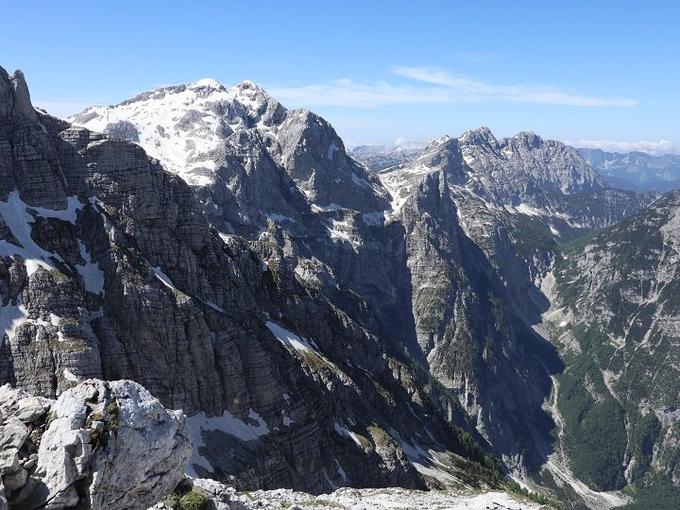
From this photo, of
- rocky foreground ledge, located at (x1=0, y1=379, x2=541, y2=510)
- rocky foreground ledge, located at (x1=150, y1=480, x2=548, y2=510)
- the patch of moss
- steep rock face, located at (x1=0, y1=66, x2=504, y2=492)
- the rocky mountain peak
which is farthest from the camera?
the rocky mountain peak

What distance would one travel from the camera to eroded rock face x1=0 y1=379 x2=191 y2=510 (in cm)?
2569

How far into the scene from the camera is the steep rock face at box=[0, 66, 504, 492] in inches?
3250

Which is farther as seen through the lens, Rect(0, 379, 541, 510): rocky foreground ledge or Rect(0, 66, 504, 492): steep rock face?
Rect(0, 66, 504, 492): steep rock face

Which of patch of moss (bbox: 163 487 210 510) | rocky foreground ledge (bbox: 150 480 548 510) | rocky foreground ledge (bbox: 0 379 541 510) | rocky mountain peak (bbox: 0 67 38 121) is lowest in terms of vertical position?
rocky foreground ledge (bbox: 150 480 548 510)

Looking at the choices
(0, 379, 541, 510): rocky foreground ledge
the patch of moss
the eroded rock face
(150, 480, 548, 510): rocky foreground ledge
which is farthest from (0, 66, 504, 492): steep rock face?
the eroded rock face

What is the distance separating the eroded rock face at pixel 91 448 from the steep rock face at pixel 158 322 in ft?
166

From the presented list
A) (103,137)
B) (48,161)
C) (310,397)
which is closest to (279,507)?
(310,397)

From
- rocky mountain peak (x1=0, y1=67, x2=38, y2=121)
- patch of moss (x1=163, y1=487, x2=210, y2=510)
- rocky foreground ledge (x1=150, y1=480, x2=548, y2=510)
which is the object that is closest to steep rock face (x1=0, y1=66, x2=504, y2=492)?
rocky mountain peak (x1=0, y1=67, x2=38, y2=121)

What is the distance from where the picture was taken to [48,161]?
99.9 metres

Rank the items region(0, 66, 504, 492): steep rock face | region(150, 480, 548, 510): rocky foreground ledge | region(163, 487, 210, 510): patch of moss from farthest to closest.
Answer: region(0, 66, 504, 492): steep rock face < region(150, 480, 548, 510): rocky foreground ledge < region(163, 487, 210, 510): patch of moss

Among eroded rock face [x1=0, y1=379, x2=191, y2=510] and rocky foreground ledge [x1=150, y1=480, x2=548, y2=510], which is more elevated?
eroded rock face [x1=0, y1=379, x2=191, y2=510]

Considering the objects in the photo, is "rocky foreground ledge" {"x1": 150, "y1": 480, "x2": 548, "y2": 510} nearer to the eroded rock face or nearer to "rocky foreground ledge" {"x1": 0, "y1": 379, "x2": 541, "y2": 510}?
"rocky foreground ledge" {"x1": 0, "y1": 379, "x2": 541, "y2": 510}

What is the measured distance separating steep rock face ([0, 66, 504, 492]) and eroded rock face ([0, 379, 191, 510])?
Result: 50472mm

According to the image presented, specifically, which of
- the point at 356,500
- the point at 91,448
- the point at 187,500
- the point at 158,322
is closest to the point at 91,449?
the point at 91,448
